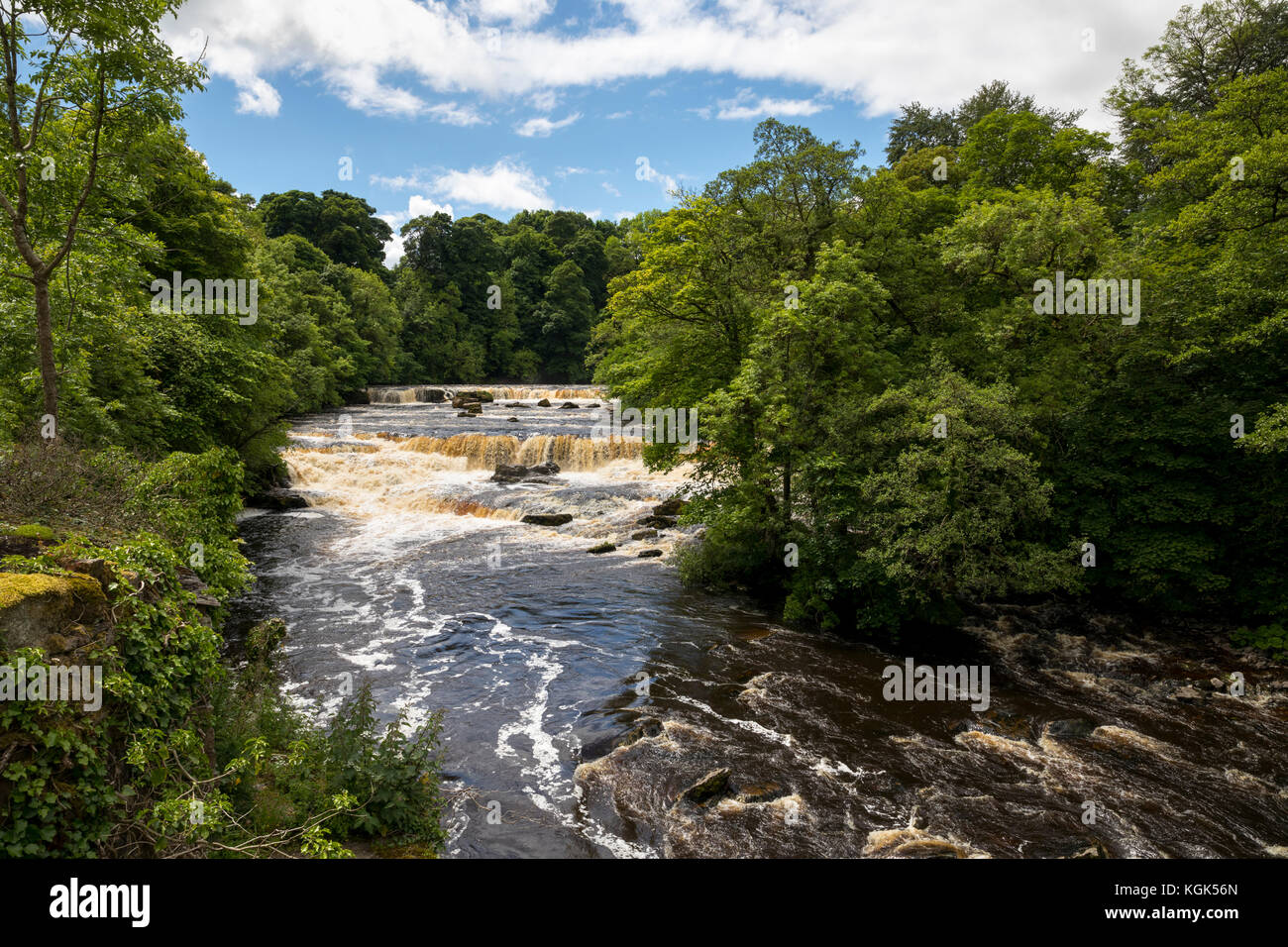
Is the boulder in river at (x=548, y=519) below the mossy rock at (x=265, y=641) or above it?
above

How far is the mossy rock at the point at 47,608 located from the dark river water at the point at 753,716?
416 centimetres

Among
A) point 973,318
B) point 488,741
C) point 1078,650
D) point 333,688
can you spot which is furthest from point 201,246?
point 1078,650

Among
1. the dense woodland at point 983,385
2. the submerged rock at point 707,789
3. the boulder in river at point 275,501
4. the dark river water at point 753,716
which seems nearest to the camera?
the dark river water at point 753,716

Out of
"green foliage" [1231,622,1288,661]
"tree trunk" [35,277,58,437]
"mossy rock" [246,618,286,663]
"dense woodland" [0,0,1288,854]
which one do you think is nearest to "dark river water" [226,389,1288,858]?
"green foliage" [1231,622,1288,661]

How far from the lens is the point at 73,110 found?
8.84m

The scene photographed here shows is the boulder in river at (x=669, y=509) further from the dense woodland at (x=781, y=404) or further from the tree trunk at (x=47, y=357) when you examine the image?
the tree trunk at (x=47, y=357)

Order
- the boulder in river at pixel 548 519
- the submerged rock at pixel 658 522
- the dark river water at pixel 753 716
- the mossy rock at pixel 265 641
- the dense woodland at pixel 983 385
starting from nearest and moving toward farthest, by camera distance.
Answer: the dark river water at pixel 753 716, the mossy rock at pixel 265 641, the dense woodland at pixel 983 385, the submerged rock at pixel 658 522, the boulder in river at pixel 548 519

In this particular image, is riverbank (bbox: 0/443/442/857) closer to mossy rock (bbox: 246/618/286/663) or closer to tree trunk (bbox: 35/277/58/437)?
tree trunk (bbox: 35/277/58/437)

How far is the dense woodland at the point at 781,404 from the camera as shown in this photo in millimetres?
5188

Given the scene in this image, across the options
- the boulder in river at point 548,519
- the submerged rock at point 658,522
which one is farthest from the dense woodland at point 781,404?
the boulder in river at point 548,519

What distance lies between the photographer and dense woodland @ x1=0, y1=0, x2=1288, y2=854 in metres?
5.19

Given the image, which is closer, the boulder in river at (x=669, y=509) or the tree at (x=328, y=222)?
the boulder in river at (x=669, y=509)

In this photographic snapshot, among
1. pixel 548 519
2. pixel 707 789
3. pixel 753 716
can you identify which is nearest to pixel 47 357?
pixel 707 789

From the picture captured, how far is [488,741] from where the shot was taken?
8867 millimetres
